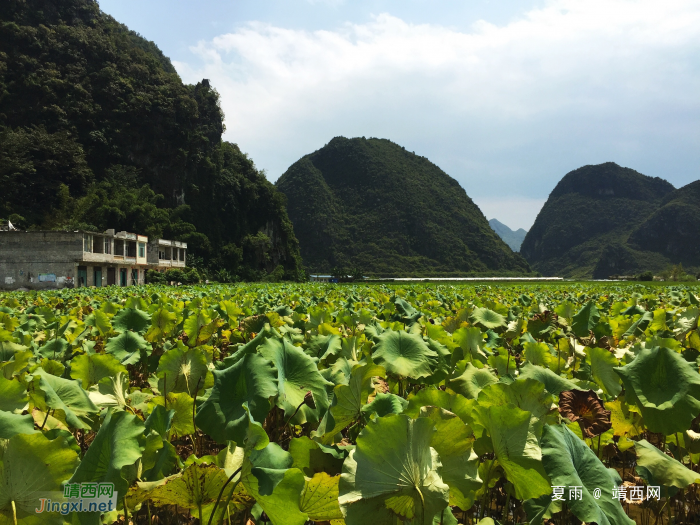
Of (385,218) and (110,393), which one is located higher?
(385,218)

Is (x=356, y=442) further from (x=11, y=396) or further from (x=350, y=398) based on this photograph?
(x=11, y=396)

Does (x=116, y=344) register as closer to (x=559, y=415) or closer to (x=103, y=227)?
(x=559, y=415)

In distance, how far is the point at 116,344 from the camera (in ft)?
7.13

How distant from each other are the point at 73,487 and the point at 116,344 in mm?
1481

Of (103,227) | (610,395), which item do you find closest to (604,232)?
(103,227)

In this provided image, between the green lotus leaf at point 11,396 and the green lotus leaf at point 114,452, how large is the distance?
17.5 inches

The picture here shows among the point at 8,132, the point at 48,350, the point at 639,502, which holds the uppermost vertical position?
the point at 8,132

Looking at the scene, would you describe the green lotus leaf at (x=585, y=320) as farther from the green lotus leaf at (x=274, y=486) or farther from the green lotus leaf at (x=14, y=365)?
the green lotus leaf at (x=14, y=365)

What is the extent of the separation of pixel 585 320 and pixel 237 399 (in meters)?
2.22

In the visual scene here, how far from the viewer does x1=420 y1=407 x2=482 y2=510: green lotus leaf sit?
87 cm

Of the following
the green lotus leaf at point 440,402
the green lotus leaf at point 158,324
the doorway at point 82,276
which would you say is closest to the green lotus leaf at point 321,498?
the green lotus leaf at point 440,402

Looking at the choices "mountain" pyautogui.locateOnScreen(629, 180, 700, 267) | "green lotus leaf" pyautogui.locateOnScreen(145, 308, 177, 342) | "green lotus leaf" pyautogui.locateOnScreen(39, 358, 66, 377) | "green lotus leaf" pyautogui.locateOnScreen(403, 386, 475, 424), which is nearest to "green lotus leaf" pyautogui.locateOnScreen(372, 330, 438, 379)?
"green lotus leaf" pyautogui.locateOnScreen(403, 386, 475, 424)

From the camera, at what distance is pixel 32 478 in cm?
82

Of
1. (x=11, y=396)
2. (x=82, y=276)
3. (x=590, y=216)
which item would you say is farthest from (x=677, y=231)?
(x=11, y=396)
